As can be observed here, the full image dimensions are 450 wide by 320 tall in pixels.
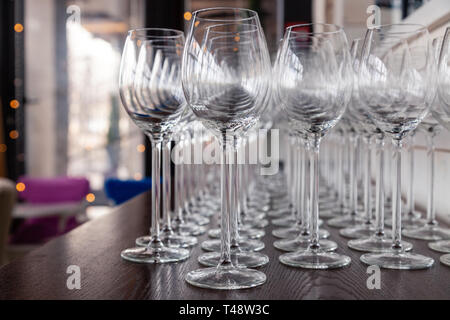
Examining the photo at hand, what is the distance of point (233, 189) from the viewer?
60 centimetres

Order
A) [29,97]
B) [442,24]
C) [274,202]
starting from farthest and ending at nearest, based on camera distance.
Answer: [29,97] < [274,202] < [442,24]

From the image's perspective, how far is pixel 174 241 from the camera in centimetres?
Result: 74

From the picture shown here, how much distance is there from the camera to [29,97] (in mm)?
3910

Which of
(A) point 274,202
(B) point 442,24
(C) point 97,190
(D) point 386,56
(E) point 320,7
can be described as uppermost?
(E) point 320,7

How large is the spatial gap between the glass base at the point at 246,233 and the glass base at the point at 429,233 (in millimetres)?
225

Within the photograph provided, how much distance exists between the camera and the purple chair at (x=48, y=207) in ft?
10.4

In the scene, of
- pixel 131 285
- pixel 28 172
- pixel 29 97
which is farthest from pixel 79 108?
pixel 131 285

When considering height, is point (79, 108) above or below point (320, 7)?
below

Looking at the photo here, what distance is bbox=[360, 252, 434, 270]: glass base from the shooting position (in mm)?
584

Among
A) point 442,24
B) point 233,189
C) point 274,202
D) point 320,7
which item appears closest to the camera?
point 233,189

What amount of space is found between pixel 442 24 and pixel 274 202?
510mm

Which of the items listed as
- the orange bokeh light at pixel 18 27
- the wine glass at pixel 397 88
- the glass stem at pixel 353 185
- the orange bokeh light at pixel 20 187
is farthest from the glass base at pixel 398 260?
the orange bokeh light at pixel 18 27

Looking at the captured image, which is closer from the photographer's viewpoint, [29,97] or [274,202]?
[274,202]
